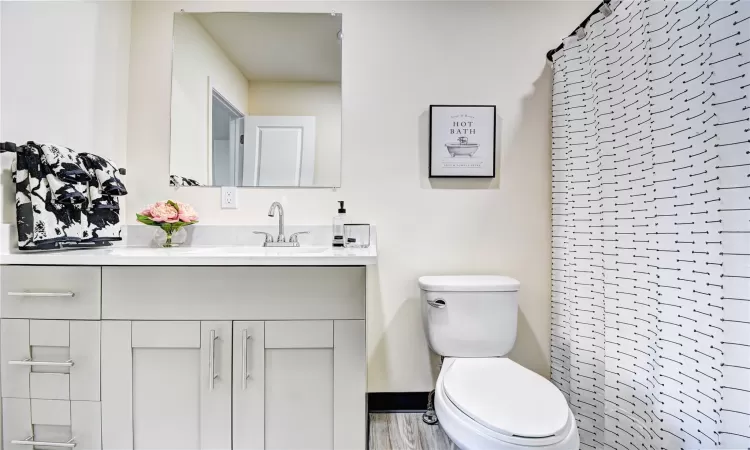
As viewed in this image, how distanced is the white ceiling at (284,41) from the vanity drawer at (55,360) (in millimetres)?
1289

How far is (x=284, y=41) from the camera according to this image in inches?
65.7

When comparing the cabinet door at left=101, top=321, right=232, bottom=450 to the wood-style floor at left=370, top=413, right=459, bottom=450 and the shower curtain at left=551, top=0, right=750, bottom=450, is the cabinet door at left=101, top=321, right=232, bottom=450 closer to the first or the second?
the wood-style floor at left=370, top=413, right=459, bottom=450

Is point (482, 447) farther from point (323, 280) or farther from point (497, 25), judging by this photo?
point (497, 25)

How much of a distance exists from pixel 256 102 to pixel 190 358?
1194 mm

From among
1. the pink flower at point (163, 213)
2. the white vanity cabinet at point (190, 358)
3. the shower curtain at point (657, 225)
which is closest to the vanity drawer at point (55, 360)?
the white vanity cabinet at point (190, 358)

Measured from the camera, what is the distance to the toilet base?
36.1 inches

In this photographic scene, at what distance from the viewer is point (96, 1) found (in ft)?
4.77

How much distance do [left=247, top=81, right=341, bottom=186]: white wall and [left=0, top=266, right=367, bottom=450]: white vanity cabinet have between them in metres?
0.75

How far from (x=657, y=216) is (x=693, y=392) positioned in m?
0.50

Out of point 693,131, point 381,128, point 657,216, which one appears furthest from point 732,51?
point 381,128

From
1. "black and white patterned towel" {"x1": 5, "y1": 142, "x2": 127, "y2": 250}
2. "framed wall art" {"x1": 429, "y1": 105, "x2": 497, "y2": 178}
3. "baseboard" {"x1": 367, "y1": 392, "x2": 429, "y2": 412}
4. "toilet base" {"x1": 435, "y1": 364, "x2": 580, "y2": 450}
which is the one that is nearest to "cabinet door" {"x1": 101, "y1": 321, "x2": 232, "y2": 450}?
"black and white patterned towel" {"x1": 5, "y1": 142, "x2": 127, "y2": 250}

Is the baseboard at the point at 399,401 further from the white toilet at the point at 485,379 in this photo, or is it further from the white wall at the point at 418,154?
the white toilet at the point at 485,379

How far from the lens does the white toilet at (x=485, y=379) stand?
946 mm

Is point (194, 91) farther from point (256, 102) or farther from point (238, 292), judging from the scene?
point (238, 292)
